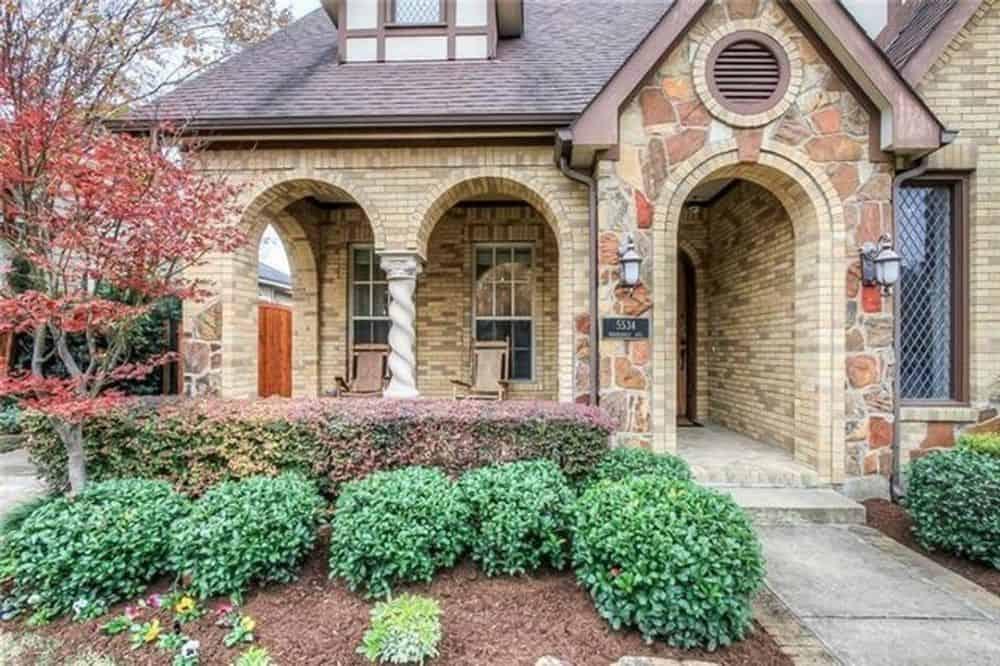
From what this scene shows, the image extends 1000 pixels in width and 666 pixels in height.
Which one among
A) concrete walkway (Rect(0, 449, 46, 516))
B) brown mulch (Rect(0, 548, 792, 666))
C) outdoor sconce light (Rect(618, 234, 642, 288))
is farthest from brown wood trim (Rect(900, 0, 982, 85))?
concrete walkway (Rect(0, 449, 46, 516))

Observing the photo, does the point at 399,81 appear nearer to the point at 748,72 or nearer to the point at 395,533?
the point at 748,72

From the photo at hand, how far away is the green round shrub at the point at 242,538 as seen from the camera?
292cm

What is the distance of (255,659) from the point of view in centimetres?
238

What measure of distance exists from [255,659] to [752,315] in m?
6.19

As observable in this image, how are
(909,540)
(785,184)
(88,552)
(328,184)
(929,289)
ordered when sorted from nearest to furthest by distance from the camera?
(88,552) < (909,540) < (785,184) < (929,289) < (328,184)

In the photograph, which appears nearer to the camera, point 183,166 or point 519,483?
point 519,483

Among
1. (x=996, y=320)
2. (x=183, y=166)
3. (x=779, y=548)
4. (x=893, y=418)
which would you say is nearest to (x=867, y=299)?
(x=893, y=418)

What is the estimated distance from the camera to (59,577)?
9.56 feet

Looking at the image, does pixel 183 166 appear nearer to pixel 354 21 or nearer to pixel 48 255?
pixel 48 255

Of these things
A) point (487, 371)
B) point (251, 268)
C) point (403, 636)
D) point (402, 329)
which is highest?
point (251, 268)

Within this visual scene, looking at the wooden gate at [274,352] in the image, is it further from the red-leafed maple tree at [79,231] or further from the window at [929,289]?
the window at [929,289]

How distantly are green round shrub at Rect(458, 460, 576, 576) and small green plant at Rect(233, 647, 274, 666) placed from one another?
4.13ft

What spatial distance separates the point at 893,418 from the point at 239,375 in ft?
23.1

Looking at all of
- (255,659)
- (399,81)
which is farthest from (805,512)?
(399,81)
